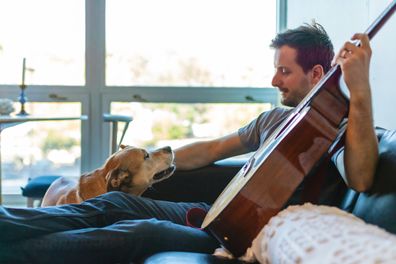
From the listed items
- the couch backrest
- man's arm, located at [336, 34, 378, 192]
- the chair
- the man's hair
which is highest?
the man's hair

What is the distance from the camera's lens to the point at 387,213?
116cm

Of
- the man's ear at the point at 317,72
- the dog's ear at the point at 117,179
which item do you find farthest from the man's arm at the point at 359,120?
the dog's ear at the point at 117,179

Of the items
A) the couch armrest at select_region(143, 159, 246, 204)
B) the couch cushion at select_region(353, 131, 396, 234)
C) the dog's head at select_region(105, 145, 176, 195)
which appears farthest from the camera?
the dog's head at select_region(105, 145, 176, 195)

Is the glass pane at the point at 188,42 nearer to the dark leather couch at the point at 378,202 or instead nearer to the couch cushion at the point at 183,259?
the dark leather couch at the point at 378,202

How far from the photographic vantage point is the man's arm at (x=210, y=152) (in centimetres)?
208

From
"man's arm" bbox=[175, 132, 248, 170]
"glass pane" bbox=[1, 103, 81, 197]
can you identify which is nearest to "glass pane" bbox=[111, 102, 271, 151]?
"glass pane" bbox=[1, 103, 81, 197]

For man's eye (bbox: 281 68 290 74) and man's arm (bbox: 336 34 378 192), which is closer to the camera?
man's arm (bbox: 336 34 378 192)

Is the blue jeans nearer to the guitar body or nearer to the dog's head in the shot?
the guitar body

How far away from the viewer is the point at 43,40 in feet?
11.0

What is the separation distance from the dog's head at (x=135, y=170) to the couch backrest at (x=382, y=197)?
961mm

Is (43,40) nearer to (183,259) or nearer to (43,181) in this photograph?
(43,181)

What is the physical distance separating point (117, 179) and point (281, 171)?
106 centimetres

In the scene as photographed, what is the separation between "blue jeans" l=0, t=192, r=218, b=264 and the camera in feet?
4.00

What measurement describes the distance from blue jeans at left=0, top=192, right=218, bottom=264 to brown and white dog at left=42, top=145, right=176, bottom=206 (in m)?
0.57
